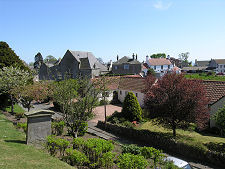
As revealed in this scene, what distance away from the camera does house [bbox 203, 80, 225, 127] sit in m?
18.6

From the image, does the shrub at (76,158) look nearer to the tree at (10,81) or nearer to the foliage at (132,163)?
the foliage at (132,163)

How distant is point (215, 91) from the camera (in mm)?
20234

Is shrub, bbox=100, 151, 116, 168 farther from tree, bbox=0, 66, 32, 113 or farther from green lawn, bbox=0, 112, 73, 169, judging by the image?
tree, bbox=0, 66, 32, 113

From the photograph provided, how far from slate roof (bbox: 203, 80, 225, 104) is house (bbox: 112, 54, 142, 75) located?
116ft

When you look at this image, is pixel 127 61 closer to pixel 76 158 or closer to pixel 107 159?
pixel 107 159

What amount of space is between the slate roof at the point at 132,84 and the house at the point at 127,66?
22169 millimetres

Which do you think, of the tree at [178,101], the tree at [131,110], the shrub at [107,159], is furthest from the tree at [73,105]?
the tree at [131,110]

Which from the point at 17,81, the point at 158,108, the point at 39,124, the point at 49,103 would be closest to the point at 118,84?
the point at 49,103

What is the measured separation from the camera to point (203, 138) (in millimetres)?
16078

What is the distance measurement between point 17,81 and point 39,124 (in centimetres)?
1441

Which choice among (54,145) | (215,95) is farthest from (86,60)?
(54,145)

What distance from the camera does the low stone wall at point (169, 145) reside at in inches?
477

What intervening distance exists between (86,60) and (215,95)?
113ft

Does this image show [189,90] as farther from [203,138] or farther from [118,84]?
[118,84]
